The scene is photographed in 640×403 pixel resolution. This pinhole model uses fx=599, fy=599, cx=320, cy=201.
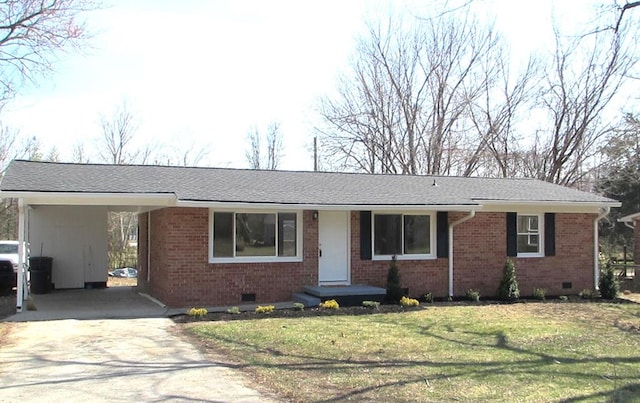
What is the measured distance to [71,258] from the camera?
1795 centimetres

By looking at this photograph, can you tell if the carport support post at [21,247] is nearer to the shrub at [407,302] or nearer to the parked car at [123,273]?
the shrub at [407,302]

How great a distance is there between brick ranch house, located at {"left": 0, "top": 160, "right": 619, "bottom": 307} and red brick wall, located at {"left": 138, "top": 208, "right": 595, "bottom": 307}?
0.09 ft

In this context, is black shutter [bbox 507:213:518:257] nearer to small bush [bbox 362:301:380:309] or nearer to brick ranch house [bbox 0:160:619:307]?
brick ranch house [bbox 0:160:619:307]

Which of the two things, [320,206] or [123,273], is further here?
[123,273]

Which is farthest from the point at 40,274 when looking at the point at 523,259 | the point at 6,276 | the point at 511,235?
the point at 523,259

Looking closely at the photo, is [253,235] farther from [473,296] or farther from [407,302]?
[473,296]

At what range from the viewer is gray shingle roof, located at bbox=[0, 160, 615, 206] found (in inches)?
515

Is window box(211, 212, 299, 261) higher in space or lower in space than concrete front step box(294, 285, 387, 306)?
higher

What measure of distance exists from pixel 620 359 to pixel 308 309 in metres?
6.48

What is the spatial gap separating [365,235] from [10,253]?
1092 cm

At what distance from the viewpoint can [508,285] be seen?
612 inches

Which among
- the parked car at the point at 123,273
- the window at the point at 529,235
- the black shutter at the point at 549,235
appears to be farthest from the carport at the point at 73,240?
the black shutter at the point at 549,235

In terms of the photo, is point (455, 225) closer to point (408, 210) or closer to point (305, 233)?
point (408, 210)

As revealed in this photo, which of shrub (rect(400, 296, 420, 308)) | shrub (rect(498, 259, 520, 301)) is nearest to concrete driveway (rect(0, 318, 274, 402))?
shrub (rect(400, 296, 420, 308))
